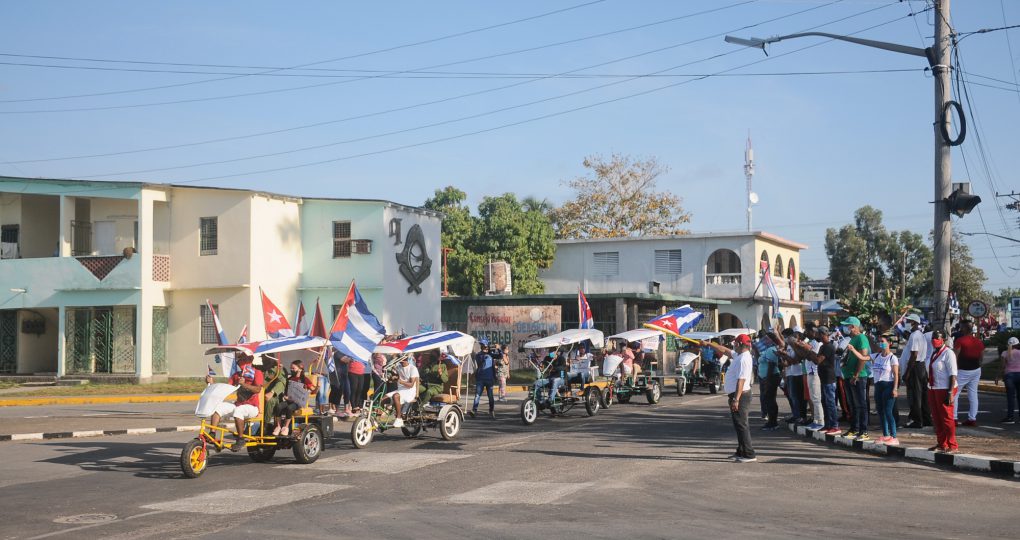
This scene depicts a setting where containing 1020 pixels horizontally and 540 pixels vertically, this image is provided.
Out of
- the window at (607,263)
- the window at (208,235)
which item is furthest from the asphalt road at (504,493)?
the window at (607,263)

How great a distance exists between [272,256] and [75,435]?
62.1 ft

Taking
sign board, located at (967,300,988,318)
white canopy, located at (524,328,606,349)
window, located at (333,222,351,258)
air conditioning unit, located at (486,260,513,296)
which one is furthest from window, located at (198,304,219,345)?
sign board, located at (967,300,988,318)

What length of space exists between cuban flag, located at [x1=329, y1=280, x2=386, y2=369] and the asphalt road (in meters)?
1.81

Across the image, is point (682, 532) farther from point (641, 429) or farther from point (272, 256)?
point (272, 256)

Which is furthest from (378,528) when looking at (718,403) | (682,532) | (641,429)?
(718,403)

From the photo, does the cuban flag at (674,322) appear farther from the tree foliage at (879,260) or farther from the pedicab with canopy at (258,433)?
the tree foliage at (879,260)

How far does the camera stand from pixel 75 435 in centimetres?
1855

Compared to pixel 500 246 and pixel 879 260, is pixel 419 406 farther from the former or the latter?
pixel 879 260

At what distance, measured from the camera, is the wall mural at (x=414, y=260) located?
39250 millimetres

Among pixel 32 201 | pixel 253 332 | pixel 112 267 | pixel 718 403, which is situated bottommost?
pixel 718 403

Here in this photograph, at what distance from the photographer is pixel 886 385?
51.3 feet

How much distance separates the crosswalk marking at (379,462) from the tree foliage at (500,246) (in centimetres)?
4008

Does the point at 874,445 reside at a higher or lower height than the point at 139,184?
lower

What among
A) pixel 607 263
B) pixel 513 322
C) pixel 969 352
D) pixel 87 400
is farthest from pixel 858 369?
pixel 607 263
